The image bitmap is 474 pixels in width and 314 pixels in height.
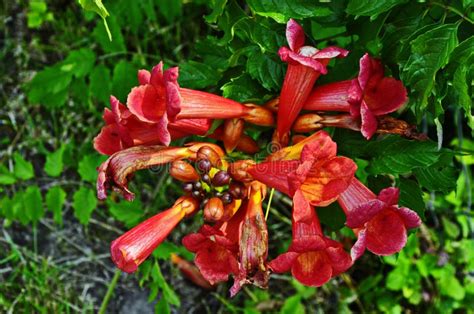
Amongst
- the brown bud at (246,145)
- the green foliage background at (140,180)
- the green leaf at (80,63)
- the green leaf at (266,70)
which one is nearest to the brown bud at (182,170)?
the brown bud at (246,145)

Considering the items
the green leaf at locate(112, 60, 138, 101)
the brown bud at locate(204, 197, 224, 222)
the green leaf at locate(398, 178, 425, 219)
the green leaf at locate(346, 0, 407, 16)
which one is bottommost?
the green leaf at locate(398, 178, 425, 219)

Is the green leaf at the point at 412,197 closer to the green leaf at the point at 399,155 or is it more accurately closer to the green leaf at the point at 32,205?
the green leaf at the point at 399,155

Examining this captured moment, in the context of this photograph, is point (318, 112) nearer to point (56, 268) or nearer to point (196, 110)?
point (196, 110)

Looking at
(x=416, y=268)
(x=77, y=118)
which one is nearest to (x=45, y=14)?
(x=77, y=118)

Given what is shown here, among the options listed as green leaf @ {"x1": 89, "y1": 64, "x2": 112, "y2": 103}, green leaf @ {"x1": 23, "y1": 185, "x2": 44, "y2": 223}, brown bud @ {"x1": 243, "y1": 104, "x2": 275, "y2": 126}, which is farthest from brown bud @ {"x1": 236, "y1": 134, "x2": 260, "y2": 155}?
green leaf @ {"x1": 23, "y1": 185, "x2": 44, "y2": 223}

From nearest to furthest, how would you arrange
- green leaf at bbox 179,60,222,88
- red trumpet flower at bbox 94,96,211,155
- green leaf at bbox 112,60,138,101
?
red trumpet flower at bbox 94,96,211,155 < green leaf at bbox 179,60,222,88 < green leaf at bbox 112,60,138,101

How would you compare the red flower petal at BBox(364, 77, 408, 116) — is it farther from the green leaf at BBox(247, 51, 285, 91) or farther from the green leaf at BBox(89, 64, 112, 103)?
the green leaf at BBox(89, 64, 112, 103)
